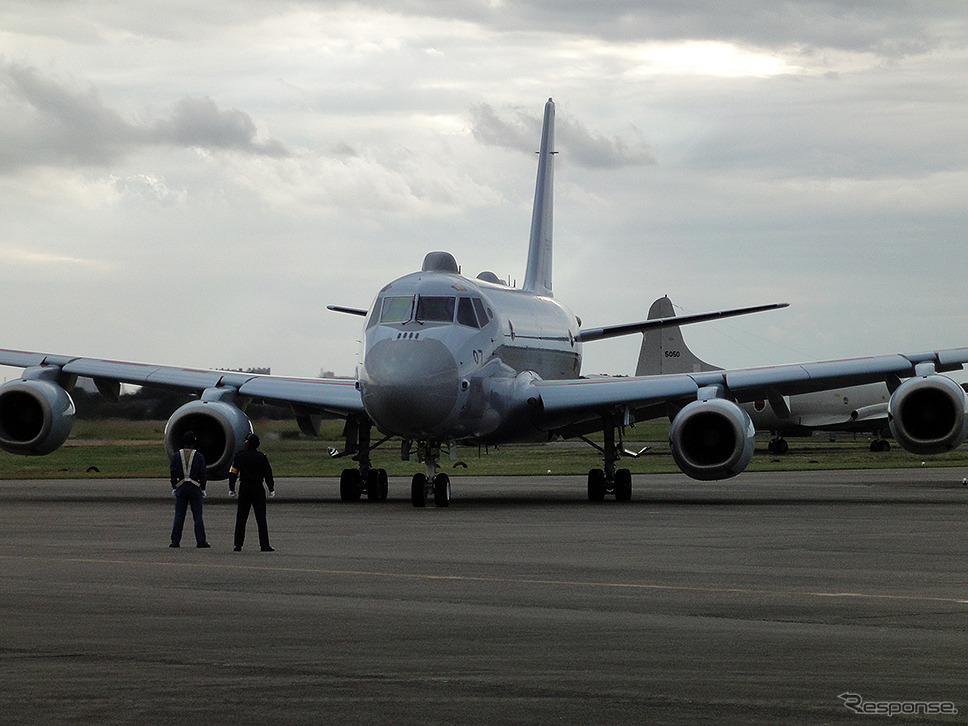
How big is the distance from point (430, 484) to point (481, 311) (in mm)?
3906

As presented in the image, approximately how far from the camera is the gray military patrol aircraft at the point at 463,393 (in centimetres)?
2880

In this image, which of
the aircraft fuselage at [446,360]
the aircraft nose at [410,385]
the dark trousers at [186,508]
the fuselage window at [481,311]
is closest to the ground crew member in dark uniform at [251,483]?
the dark trousers at [186,508]

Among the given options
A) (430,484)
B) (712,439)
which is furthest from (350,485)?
(712,439)

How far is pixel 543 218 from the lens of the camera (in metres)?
45.3

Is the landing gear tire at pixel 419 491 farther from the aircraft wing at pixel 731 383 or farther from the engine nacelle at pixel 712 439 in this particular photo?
the engine nacelle at pixel 712 439

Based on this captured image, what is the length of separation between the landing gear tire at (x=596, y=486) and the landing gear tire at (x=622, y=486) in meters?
0.33

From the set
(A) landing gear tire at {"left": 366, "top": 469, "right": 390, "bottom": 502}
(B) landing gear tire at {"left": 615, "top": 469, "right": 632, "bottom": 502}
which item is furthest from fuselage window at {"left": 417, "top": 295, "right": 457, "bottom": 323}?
(B) landing gear tire at {"left": 615, "top": 469, "right": 632, "bottom": 502}

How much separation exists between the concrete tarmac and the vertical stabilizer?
63.6 ft

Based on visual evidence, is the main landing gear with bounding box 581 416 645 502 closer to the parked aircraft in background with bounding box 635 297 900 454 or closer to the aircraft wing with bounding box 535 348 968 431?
the aircraft wing with bounding box 535 348 968 431

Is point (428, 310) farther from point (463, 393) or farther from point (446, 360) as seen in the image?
point (463, 393)

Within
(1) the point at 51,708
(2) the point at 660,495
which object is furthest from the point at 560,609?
(2) the point at 660,495

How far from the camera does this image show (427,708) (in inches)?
335

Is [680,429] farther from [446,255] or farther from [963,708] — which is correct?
[963,708]

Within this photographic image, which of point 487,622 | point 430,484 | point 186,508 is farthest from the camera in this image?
point 430,484
